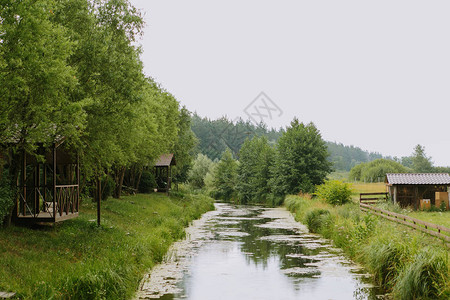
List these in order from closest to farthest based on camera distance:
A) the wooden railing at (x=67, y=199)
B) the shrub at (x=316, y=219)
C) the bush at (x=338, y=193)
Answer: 1. the wooden railing at (x=67, y=199)
2. the shrub at (x=316, y=219)
3. the bush at (x=338, y=193)

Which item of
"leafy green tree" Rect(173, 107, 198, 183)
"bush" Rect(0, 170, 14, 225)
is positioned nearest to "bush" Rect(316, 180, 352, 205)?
"leafy green tree" Rect(173, 107, 198, 183)

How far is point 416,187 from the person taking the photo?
38.6 meters

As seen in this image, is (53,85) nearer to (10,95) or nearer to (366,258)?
(10,95)

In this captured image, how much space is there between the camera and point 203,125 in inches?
6073

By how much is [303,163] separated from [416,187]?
17.0 m

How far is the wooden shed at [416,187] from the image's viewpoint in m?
38.4

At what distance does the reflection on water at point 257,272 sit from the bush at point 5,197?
499 cm

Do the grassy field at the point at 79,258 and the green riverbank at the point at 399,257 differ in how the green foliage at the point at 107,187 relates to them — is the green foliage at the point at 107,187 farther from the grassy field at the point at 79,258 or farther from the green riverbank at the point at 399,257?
the green riverbank at the point at 399,257

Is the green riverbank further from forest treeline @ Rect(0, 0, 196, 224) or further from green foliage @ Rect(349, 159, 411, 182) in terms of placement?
green foliage @ Rect(349, 159, 411, 182)

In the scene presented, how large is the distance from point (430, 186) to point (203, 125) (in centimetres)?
11871

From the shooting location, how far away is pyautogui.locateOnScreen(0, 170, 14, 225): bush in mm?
14266

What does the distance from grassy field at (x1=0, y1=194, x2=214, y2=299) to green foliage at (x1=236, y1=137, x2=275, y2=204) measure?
45.2 metres

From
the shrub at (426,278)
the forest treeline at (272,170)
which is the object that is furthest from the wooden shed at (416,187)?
the shrub at (426,278)

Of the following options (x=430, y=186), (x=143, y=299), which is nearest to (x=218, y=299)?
(x=143, y=299)
